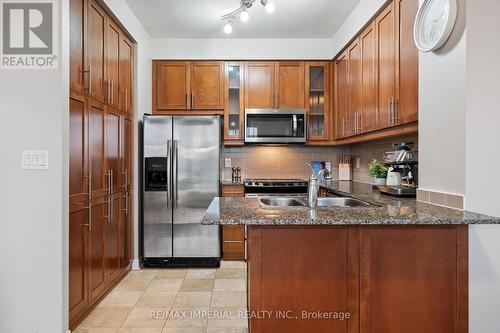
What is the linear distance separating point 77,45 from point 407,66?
92.0 inches

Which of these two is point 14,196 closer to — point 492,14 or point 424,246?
point 424,246

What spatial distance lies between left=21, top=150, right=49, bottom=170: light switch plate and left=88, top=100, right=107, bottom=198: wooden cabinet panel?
48 cm

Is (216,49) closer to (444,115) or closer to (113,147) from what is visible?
(113,147)

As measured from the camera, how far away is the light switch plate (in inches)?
76.5

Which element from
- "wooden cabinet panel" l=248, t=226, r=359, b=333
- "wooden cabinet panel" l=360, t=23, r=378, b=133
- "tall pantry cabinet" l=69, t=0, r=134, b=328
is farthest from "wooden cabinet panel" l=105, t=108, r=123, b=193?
"wooden cabinet panel" l=360, t=23, r=378, b=133

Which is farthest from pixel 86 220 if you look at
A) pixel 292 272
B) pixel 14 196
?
pixel 292 272

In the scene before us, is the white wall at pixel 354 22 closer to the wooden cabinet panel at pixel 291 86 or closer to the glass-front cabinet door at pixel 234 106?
the wooden cabinet panel at pixel 291 86

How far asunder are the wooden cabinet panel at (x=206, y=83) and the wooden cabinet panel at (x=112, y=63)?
1.12 metres

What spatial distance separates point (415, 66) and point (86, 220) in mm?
2587

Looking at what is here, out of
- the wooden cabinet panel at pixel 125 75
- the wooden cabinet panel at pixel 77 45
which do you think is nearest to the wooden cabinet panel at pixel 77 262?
the wooden cabinet panel at pixel 77 45

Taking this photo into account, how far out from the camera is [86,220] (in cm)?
238

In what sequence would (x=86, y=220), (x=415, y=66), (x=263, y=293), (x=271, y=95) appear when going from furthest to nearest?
(x=271, y=95), (x=86, y=220), (x=415, y=66), (x=263, y=293)

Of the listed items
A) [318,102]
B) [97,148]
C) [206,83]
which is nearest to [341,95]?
[318,102]

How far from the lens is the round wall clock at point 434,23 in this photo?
1733mm
